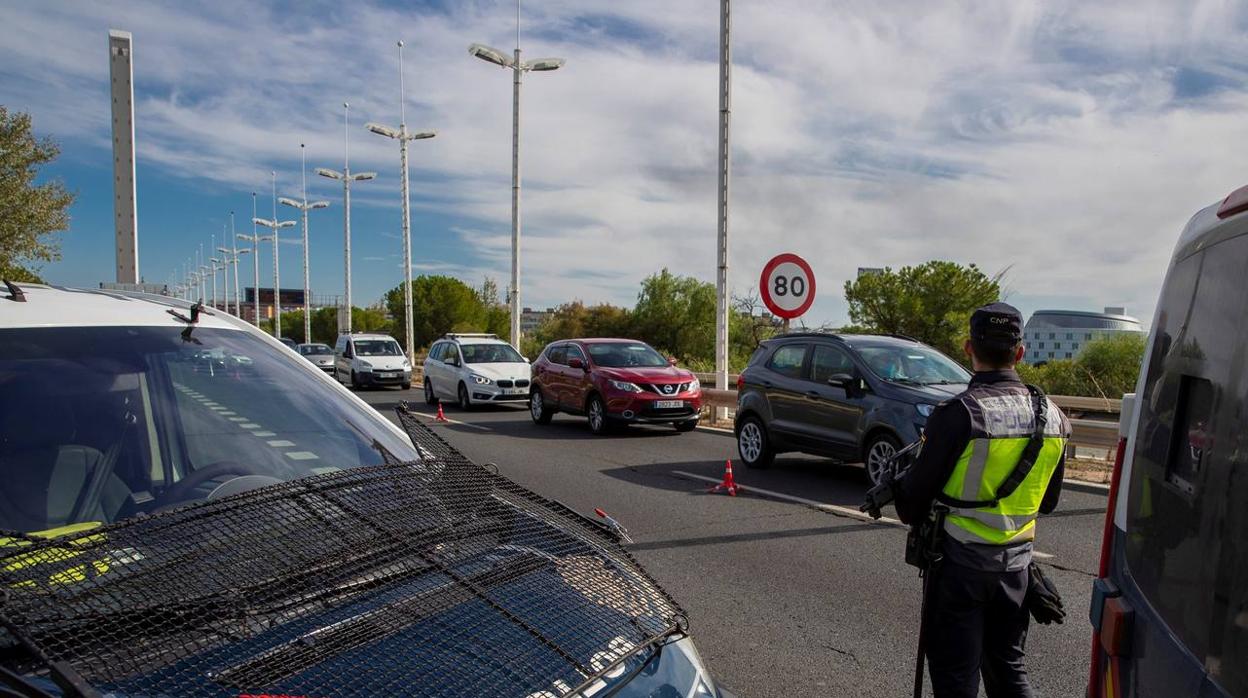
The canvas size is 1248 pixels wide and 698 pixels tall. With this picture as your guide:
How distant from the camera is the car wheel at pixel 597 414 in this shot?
15609mm

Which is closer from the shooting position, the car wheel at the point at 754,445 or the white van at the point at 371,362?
the car wheel at the point at 754,445

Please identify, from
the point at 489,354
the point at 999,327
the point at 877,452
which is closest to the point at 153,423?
the point at 999,327

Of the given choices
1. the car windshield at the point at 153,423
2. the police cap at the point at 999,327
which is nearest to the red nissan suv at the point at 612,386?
the police cap at the point at 999,327

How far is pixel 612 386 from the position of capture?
15398 millimetres

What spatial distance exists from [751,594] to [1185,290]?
13.8 ft

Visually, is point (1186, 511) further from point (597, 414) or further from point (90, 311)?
point (597, 414)

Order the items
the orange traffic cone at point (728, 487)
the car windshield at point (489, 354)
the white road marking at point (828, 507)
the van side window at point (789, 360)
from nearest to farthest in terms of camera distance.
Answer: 1. the white road marking at point (828, 507)
2. the orange traffic cone at point (728, 487)
3. the van side window at point (789, 360)
4. the car windshield at point (489, 354)

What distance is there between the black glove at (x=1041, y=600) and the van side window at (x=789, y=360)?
306 inches

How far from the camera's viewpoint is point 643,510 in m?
8.73

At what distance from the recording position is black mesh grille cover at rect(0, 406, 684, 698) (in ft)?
5.42

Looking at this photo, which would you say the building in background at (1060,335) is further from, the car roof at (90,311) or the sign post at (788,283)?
the car roof at (90,311)

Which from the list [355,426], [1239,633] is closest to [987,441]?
[1239,633]

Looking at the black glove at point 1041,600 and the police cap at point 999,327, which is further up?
the police cap at point 999,327

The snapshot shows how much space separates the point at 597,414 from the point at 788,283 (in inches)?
168
